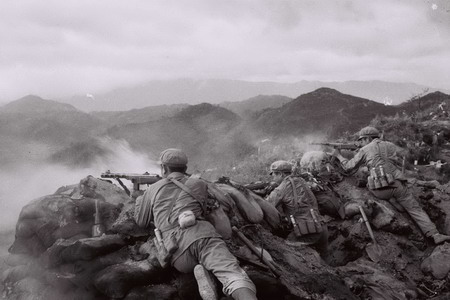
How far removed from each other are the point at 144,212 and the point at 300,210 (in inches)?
102

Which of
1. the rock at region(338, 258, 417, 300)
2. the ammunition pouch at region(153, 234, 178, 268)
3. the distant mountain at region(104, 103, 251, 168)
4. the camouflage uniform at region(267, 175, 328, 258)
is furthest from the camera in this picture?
the distant mountain at region(104, 103, 251, 168)

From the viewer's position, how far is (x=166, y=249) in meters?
4.22

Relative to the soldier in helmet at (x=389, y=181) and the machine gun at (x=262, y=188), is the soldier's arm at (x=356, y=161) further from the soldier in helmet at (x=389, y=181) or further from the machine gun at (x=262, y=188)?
the machine gun at (x=262, y=188)

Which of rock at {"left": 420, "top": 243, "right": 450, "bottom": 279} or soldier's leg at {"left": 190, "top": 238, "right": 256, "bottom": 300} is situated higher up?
soldier's leg at {"left": 190, "top": 238, "right": 256, "bottom": 300}

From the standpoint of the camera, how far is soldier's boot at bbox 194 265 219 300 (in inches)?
151

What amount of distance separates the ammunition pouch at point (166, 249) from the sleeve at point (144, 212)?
405 mm

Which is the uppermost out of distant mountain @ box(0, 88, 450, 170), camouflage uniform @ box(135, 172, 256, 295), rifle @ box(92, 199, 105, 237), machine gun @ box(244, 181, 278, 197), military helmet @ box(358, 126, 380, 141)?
military helmet @ box(358, 126, 380, 141)

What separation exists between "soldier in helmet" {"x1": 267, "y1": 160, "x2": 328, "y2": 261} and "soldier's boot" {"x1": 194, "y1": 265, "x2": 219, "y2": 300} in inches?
99.1

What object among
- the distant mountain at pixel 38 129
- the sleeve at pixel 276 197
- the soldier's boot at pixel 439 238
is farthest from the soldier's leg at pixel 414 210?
the distant mountain at pixel 38 129

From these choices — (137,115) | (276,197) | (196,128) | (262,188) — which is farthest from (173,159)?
(137,115)

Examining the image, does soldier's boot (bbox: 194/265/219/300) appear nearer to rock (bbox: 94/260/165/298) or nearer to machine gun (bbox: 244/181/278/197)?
rock (bbox: 94/260/165/298)

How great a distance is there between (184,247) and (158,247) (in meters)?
0.38

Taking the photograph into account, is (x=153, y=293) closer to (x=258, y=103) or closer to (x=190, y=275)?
(x=190, y=275)

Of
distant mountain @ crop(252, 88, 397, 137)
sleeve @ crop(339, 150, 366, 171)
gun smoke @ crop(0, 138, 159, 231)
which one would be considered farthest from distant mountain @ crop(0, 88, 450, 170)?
sleeve @ crop(339, 150, 366, 171)
